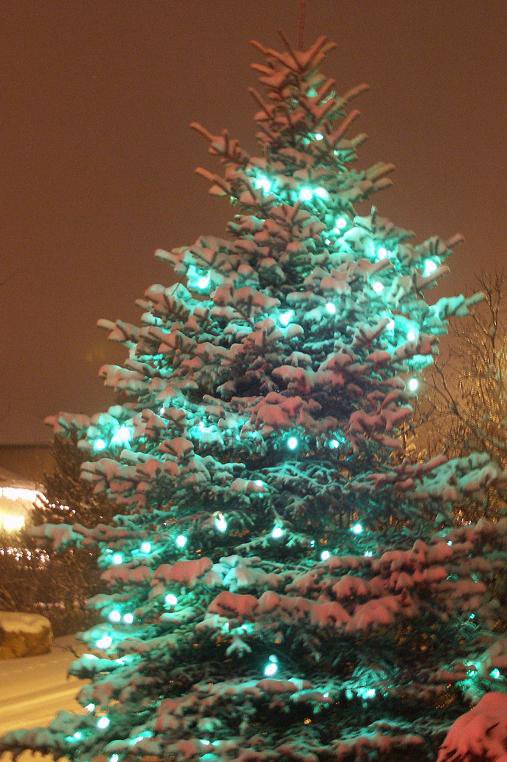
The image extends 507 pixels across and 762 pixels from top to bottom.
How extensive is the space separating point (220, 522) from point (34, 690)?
670cm

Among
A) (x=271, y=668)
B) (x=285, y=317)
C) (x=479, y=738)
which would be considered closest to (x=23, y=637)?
(x=271, y=668)

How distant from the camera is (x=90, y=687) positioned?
4570 mm

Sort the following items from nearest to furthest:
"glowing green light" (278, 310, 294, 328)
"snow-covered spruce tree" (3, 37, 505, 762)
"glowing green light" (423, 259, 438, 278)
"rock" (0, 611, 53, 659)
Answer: "snow-covered spruce tree" (3, 37, 505, 762), "glowing green light" (278, 310, 294, 328), "glowing green light" (423, 259, 438, 278), "rock" (0, 611, 53, 659)

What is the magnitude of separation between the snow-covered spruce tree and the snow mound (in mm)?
631

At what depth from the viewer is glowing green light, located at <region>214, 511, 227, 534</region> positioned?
454 centimetres

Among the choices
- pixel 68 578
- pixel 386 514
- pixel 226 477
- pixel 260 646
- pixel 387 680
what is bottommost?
→ pixel 387 680

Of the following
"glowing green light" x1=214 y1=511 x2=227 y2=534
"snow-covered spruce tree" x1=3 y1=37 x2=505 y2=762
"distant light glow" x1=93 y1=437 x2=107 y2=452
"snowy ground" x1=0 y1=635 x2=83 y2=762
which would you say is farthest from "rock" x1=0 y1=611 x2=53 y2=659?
"glowing green light" x1=214 y1=511 x2=227 y2=534

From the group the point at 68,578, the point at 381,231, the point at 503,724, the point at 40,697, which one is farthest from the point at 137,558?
the point at 68,578

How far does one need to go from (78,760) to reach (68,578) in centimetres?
1261

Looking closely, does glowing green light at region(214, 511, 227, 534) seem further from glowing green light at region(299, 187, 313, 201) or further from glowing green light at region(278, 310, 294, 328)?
glowing green light at region(299, 187, 313, 201)

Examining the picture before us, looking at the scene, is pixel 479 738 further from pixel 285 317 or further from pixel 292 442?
pixel 285 317

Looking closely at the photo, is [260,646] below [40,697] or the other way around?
below

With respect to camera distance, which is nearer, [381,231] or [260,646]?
[260,646]

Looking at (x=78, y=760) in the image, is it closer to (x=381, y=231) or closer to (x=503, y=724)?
(x=503, y=724)
